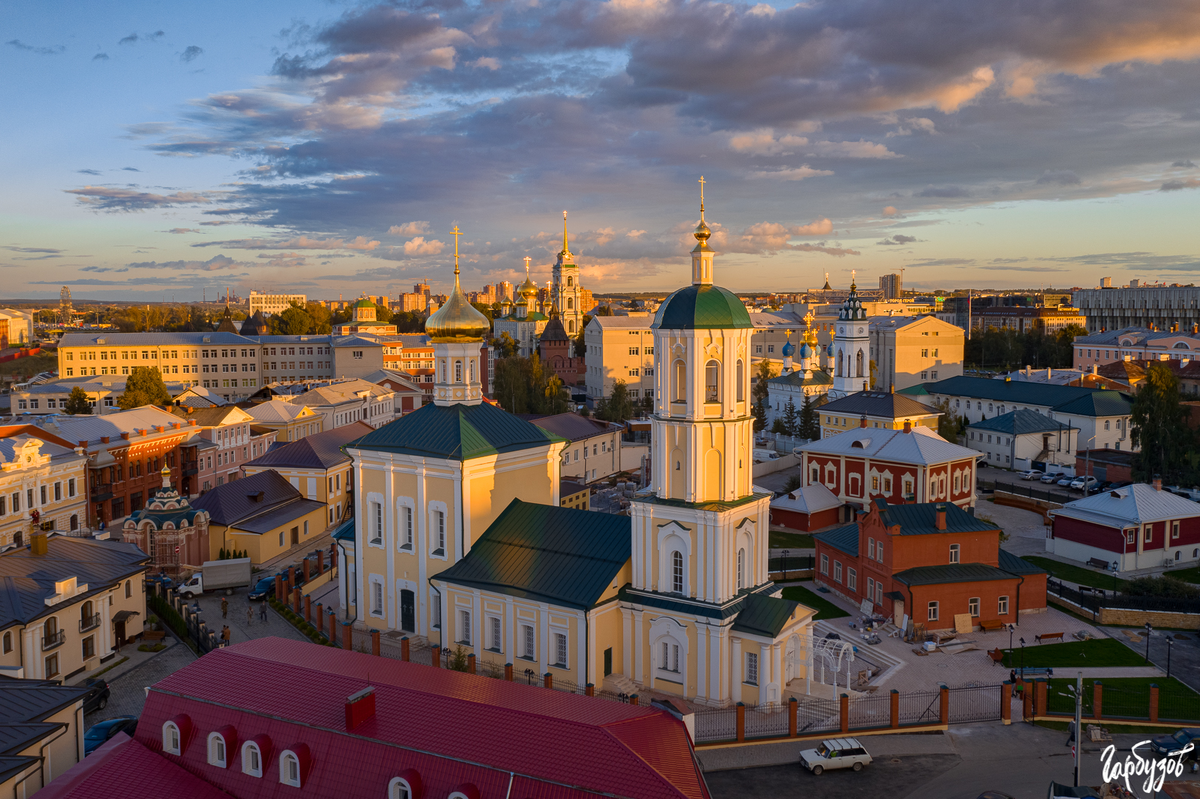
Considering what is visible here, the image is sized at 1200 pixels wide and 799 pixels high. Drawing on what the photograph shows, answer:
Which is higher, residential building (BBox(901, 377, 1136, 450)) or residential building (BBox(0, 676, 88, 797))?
residential building (BBox(901, 377, 1136, 450))

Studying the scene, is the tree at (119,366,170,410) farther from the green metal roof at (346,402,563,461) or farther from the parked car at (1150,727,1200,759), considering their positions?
the parked car at (1150,727,1200,759)

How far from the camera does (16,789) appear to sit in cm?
1691

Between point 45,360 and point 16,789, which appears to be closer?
point 16,789

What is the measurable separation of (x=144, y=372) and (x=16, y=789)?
5960cm

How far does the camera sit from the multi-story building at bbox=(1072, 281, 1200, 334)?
144 metres

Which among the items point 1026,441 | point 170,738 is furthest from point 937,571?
point 1026,441

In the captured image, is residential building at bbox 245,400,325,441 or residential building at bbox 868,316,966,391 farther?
residential building at bbox 868,316,966,391

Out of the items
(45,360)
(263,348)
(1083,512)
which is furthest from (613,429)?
(45,360)

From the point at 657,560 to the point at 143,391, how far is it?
55.7 meters

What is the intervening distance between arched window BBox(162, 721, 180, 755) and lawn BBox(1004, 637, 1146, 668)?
23619 mm

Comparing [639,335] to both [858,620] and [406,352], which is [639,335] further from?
[858,620]

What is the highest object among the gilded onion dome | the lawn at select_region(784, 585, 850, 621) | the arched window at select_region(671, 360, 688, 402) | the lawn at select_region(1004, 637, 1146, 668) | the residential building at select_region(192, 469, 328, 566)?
the gilded onion dome

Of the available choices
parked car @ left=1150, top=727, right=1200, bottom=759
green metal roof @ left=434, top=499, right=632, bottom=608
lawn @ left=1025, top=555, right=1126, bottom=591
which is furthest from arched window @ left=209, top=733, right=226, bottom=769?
lawn @ left=1025, top=555, right=1126, bottom=591

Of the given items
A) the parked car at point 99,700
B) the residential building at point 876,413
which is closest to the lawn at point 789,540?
the residential building at point 876,413
